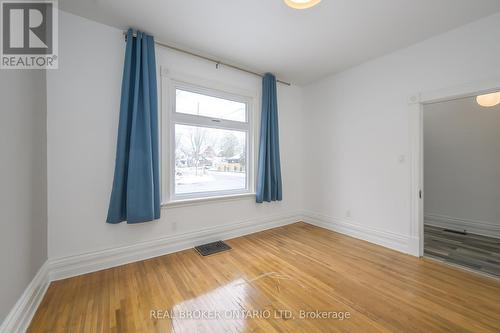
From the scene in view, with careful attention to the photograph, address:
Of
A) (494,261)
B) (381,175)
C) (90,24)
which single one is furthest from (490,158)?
(90,24)

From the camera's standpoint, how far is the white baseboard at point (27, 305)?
4.26ft

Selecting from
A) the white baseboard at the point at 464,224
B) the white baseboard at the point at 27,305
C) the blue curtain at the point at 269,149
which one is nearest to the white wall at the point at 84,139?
the white baseboard at the point at 27,305

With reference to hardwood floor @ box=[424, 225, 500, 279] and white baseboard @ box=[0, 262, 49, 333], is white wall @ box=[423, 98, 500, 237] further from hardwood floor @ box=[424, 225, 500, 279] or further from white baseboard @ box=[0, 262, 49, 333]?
white baseboard @ box=[0, 262, 49, 333]

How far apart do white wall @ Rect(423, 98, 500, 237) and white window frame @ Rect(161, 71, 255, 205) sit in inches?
145

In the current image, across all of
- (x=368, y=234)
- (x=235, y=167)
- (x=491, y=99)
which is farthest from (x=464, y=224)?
(x=235, y=167)

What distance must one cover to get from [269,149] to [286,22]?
1.84 m

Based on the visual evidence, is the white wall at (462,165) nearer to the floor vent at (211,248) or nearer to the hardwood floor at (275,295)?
the hardwood floor at (275,295)

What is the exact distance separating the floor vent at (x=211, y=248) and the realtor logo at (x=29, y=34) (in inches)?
98.6

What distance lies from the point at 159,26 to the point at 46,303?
2.97 metres

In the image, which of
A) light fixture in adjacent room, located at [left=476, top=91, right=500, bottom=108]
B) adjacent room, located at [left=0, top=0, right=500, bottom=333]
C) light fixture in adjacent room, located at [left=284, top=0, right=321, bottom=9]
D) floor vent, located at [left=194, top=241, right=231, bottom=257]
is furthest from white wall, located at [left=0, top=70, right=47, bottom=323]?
light fixture in adjacent room, located at [left=476, top=91, right=500, bottom=108]

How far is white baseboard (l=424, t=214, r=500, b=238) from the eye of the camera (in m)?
3.26

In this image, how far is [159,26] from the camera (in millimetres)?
2318

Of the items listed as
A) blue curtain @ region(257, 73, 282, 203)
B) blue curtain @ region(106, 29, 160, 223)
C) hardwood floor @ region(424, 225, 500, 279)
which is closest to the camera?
blue curtain @ region(106, 29, 160, 223)

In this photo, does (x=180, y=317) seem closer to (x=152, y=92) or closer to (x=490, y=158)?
(x=152, y=92)
